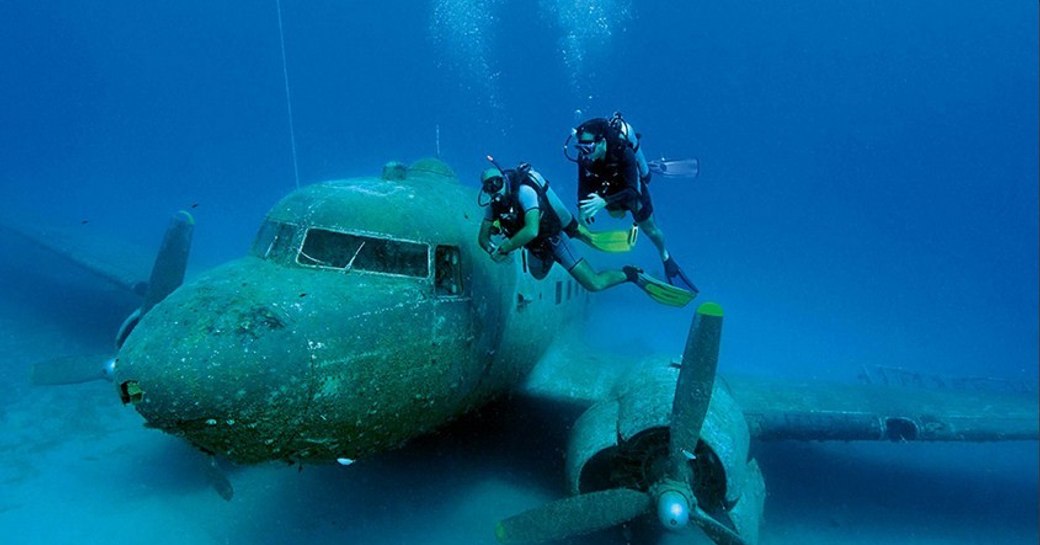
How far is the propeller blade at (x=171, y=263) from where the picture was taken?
8203 mm

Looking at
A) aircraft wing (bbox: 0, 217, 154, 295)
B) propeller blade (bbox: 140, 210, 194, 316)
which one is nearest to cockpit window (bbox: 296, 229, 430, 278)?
propeller blade (bbox: 140, 210, 194, 316)

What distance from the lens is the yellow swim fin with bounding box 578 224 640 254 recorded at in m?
6.43

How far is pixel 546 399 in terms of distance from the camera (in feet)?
24.9

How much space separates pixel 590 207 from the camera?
6551 mm

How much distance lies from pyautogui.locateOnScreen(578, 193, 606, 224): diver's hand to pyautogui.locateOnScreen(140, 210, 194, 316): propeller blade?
5.96 meters

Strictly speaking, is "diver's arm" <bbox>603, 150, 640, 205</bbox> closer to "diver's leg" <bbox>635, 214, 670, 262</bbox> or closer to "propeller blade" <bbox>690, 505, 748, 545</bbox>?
"diver's leg" <bbox>635, 214, 670, 262</bbox>

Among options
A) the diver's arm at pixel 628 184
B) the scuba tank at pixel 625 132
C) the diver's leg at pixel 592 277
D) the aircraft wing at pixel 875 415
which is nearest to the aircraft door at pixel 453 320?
the diver's leg at pixel 592 277

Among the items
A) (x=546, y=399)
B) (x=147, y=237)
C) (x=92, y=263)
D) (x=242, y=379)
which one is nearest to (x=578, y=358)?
(x=546, y=399)

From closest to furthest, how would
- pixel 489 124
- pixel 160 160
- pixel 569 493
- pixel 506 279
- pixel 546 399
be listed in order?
pixel 569 493
pixel 506 279
pixel 546 399
pixel 160 160
pixel 489 124

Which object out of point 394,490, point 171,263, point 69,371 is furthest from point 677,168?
point 69,371

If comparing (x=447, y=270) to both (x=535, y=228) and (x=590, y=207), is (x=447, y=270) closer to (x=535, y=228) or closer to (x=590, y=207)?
(x=535, y=228)

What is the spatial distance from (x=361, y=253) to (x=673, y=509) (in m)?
3.70

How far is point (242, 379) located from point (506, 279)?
132 inches

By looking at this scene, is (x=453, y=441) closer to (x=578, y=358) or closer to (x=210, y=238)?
(x=578, y=358)
